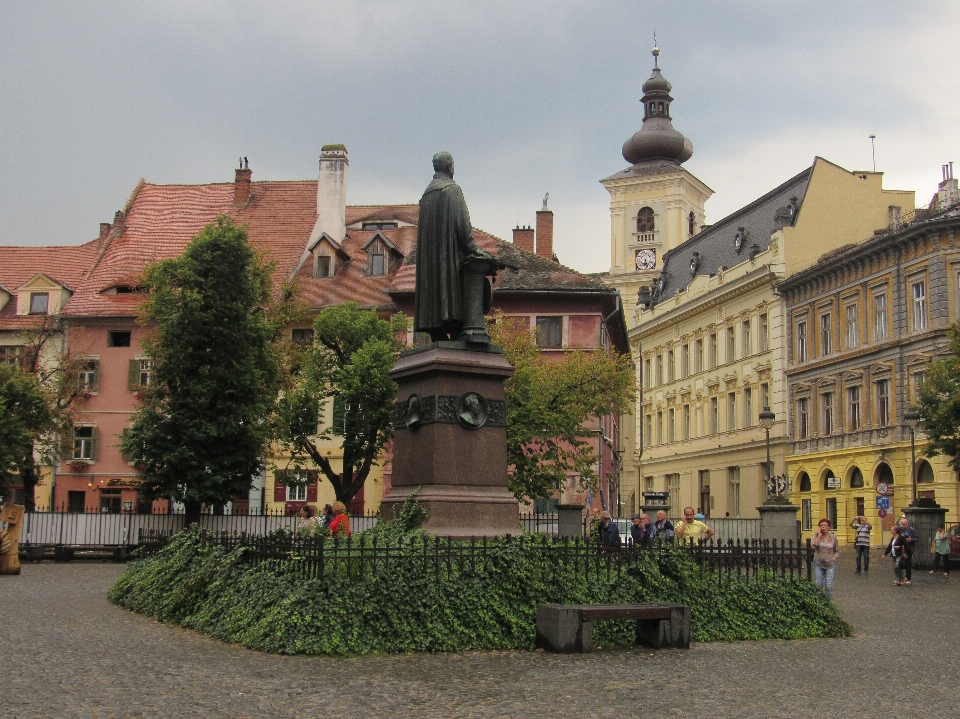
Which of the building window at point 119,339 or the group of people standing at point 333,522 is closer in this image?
the group of people standing at point 333,522

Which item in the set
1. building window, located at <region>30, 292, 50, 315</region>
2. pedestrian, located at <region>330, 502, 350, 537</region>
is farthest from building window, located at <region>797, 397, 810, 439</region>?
pedestrian, located at <region>330, 502, 350, 537</region>

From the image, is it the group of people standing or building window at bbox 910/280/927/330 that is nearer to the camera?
the group of people standing

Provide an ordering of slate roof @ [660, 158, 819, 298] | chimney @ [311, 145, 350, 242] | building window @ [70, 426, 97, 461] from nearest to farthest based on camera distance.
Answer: building window @ [70, 426, 97, 461], chimney @ [311, 145, 350, 242], slate roof @ [660, 158, 819, 298]

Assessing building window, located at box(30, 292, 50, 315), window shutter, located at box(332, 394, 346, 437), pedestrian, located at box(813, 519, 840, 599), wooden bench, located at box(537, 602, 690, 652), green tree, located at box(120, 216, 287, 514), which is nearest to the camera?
wooden bench, located at box(537, 602, 690, 652)

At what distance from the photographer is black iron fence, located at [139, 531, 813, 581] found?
12.1 meters

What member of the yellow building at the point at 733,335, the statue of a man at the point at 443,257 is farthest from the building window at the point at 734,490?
the statue of a man at the point at 443,257

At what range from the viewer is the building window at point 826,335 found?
50.8 metres

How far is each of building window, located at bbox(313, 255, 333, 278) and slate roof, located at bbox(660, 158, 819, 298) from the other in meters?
20.7

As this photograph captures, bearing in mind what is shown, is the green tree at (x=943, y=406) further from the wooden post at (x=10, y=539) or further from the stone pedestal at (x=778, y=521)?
the wooden post at (x=10, y=539)

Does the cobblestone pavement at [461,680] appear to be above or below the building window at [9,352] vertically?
below

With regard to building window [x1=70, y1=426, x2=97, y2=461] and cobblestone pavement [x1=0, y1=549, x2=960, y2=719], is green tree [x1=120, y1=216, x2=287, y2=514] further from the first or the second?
cobblestone pavement [x1=0, y1=549, x2=960, y2=719]

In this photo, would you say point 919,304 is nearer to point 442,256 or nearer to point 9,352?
point 9,352

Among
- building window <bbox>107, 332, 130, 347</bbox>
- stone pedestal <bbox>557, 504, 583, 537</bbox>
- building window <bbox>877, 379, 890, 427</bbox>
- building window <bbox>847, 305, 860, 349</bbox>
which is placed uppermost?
building window <bbox>847, 305, 860, 349</bbox>

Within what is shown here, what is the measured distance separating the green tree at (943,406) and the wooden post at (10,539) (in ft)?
75.5
